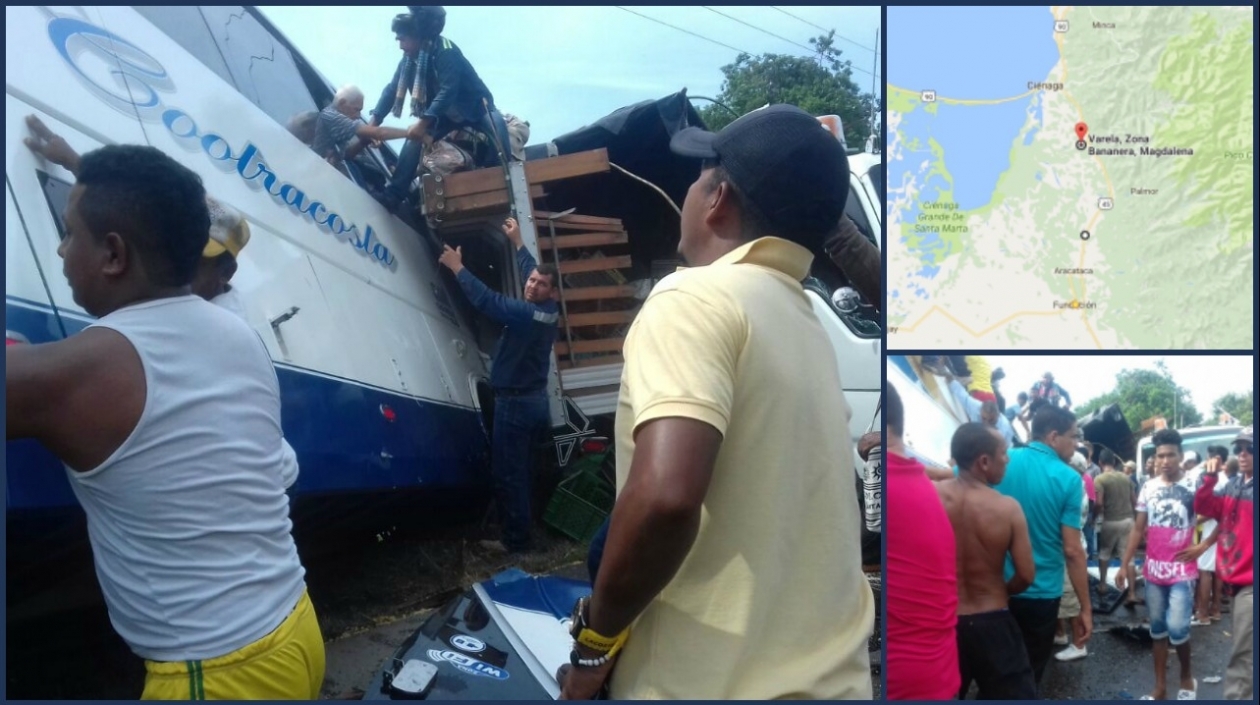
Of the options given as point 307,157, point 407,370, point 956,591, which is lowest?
point 956,591

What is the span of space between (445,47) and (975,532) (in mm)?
2172

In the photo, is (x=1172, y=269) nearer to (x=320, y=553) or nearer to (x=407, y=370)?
(x=407, y=370)

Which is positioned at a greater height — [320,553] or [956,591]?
[320,553]

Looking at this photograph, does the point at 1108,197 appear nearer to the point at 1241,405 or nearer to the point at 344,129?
the point at 1241,405

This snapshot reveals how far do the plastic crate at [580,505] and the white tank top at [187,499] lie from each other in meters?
1.08

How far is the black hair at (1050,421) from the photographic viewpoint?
2.90 metres

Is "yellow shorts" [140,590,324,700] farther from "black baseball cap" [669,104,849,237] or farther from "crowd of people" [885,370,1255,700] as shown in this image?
"crowd of people" [885,370,1255,700]

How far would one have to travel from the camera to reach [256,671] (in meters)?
1.92

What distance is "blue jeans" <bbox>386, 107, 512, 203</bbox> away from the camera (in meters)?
2.81

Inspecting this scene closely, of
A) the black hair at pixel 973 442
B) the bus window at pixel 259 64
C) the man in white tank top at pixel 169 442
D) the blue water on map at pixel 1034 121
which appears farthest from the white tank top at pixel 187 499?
the blue water on map at pixel 1034 121

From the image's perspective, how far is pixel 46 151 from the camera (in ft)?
7.47

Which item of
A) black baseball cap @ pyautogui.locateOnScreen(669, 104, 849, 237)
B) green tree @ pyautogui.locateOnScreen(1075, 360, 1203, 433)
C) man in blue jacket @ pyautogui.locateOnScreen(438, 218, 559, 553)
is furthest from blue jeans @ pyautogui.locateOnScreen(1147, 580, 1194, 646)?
black baseball cap @ pyautogui.locateOnScreen(669, 104, 849, 237)

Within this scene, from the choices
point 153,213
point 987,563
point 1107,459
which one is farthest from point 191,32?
point 1107,459

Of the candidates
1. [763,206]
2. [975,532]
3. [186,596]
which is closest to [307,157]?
[186,596]
